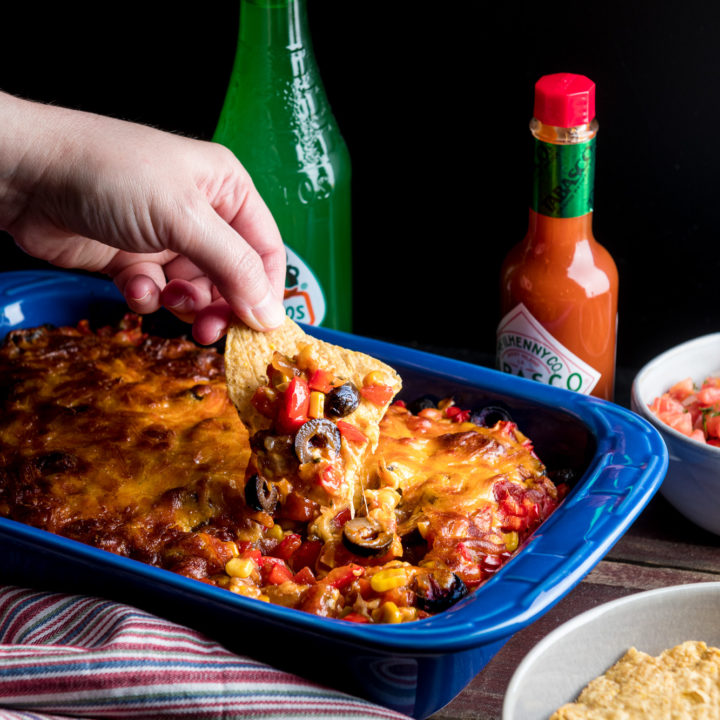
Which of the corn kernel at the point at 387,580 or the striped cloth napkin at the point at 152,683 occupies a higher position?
the corn kernel at the point at 387,580

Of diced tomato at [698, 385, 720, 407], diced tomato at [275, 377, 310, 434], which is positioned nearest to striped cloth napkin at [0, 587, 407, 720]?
diced tomato at [275, 377, 310, 434]

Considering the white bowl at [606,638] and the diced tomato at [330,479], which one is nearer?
the white bowl at [606,638]

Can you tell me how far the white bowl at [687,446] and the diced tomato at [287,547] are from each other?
940 millimetres

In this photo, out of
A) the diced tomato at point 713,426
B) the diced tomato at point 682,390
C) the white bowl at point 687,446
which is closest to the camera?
the white bowl at point 687,446

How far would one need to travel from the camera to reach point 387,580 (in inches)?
84.6

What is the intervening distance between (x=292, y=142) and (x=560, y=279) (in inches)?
36.3

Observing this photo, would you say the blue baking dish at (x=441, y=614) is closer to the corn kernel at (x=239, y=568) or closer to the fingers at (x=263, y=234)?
the corn kernel at (x=239, y=568)

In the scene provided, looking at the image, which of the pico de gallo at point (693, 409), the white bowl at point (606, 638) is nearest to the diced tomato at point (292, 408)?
the white bowl at point (606, 638)

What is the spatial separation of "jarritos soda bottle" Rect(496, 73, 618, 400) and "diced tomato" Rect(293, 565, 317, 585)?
3.16 ft

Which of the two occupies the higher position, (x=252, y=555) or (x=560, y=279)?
(x=560, y=279)

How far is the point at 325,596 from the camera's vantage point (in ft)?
7.12

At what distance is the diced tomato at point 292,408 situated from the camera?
237cm

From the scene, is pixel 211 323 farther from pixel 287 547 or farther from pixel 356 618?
pixel 356 618

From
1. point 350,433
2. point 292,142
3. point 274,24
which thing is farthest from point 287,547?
point 274,24
